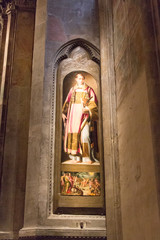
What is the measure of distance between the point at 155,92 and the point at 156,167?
3.16ft

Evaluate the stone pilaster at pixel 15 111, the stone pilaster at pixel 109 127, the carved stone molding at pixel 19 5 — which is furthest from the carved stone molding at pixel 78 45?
the carved stone molding at pixel 19 5

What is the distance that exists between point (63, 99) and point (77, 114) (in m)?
0.43

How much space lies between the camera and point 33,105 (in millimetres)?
7438

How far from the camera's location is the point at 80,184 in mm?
7129

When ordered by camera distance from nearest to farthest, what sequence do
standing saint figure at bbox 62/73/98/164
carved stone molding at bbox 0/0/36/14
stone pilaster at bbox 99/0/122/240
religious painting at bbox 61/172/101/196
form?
stone pilaster at bbox 99/0/122/240 < religious painting at bbox 61/172/101/196 < standing saint figure at bbox 62/73/98/164 < carved stone molding at bbox 0/0/36/14

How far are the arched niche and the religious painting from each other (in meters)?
0.07

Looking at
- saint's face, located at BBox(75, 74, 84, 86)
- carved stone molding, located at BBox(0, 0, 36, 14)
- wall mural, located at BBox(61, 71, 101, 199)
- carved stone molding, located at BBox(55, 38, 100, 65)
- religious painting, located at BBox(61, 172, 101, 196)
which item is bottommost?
religious painting, located at BBox(61, 172, 101, 196)

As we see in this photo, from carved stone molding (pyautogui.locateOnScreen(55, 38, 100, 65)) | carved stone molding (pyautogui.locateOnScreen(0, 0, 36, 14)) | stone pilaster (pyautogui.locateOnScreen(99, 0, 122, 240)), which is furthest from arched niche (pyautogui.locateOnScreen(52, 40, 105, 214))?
carved stone molding (pyautogui.locateOnScreen(0, 0, 36, 14))

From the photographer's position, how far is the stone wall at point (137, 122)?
443cm

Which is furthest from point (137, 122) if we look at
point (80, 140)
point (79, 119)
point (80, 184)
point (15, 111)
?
point (15, 111)

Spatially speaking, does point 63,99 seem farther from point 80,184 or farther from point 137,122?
point 137,122

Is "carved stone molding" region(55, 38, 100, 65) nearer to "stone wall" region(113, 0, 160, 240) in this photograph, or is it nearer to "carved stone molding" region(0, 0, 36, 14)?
"stone wall" region(113, 0, 160, 240)

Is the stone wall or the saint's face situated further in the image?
the saint's face

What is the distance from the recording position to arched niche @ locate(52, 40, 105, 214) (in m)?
6.93
